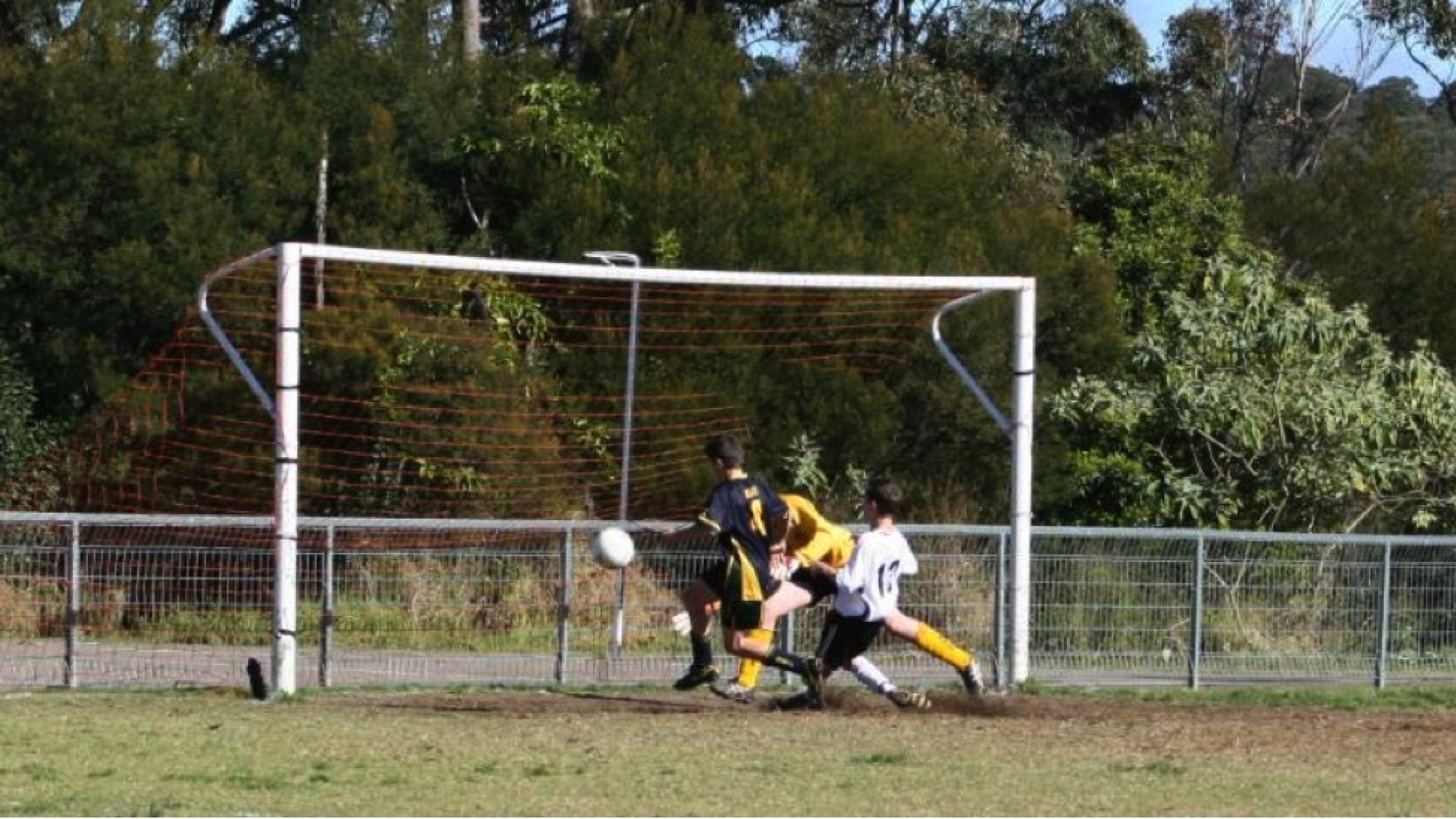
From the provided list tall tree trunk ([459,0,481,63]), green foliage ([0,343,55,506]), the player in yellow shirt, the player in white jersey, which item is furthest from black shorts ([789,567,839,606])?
tall tree trunk ([459,0,481,63])

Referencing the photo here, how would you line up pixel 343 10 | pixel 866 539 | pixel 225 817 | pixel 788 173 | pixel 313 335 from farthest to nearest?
pixel 343 10 → pixel 788 173 → pixel 313 335 → pixel 866 539 → pixel 225 817

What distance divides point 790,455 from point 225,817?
49.1 feet

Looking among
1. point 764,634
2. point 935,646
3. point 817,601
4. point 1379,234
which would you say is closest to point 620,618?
point 817,601

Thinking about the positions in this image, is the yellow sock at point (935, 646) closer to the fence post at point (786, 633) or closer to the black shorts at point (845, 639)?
the black shorts at point (845, 639)

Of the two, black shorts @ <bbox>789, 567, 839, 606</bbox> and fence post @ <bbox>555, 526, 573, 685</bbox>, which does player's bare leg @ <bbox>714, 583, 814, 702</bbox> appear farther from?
fence post @ <bbox>555, 526, 573, 685</bbox>

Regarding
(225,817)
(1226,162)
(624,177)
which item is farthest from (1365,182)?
(225,817)

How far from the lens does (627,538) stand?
1393cm

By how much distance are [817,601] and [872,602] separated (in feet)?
2.76

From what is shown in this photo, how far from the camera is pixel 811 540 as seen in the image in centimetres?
1418

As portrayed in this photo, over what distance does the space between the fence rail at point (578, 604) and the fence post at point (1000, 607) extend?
2 cm

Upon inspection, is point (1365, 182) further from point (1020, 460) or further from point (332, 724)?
point (332, 724)

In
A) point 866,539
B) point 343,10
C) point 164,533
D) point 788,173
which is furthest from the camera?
point 343,10

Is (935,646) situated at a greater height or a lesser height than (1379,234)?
lesser

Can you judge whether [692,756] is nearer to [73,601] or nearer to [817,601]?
[817,601]
